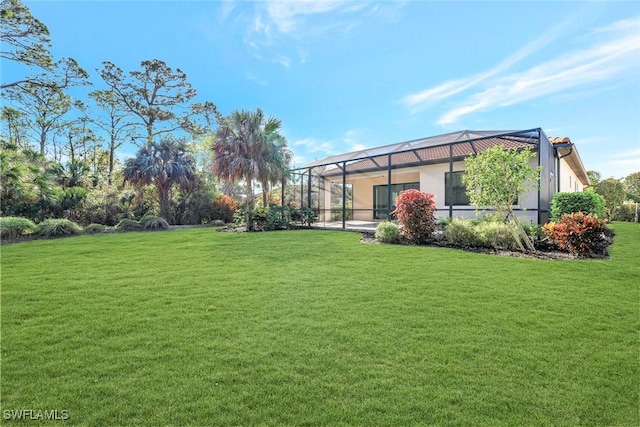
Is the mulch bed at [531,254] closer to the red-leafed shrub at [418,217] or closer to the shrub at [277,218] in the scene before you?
the red-leafed shrub at [418,217]

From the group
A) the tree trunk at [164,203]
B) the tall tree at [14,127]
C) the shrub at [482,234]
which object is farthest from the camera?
the tall tree at [14,127]

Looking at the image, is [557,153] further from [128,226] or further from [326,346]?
[128,226]

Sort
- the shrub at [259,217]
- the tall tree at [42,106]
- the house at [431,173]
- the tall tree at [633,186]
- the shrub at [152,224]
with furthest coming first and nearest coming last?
the tall tree at [633,186]
the tall tree at [42,106]
the shrub at [152,224]
the shrub at [259,217]
the house at [431,173]

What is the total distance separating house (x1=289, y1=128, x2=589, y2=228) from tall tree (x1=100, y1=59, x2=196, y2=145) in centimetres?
1573

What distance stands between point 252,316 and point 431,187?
1264cm

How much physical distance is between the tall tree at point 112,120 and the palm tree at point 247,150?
16.4 m

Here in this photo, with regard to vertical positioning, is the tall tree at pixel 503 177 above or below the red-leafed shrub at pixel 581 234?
above

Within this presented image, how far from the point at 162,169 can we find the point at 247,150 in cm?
724

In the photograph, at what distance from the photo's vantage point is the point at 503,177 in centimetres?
738

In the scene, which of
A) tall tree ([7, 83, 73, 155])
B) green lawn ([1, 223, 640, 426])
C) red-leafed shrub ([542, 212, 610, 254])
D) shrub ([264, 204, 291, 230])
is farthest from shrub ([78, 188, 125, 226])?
red-leafed shrub ([542, 212, 610, 254])

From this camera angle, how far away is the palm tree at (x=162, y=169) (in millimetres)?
16969

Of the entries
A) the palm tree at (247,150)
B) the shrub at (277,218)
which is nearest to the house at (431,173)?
the shrub at (277,218)

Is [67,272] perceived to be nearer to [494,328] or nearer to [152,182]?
[494,328]

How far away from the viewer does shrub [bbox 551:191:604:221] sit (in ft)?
28.8
